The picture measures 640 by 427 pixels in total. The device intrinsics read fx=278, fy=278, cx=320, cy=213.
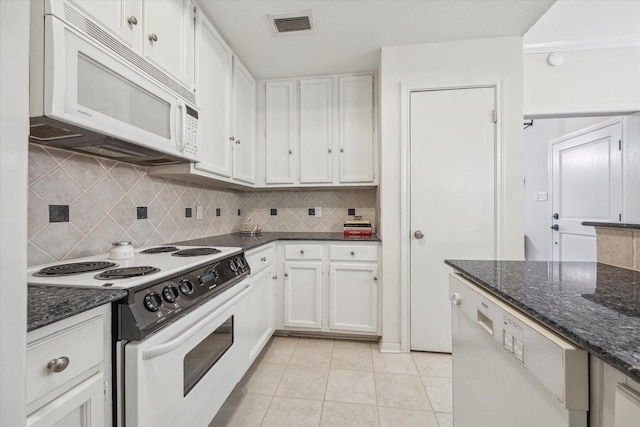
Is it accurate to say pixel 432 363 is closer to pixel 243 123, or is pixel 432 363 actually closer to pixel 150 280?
pixel 150 280

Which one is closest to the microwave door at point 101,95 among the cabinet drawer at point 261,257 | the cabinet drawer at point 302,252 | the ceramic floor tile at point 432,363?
the cabinet drawer at point 261,257

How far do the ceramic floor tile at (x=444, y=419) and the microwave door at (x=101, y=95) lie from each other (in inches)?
79.4

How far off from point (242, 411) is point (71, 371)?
1154mm

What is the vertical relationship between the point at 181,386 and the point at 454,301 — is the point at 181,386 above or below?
below

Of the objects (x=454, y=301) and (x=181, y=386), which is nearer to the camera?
(x=181, y=386)

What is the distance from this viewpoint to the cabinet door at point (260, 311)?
1844mm

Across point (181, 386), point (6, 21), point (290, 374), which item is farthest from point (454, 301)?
point (6, 21)

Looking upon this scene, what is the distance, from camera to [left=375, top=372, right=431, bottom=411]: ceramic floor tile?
1627mm

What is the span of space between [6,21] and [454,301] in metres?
1.48

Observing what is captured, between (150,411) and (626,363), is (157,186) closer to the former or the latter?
(150,411)

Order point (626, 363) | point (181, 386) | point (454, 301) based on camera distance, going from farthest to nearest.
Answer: point (454, 301), point (181, 386), point (626, 363)

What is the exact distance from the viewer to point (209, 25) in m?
1.87

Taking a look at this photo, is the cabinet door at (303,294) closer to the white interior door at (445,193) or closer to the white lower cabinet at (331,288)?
the white lower cabinet at (331,288)

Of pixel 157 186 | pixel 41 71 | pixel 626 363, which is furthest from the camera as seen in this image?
pixel 157 186
